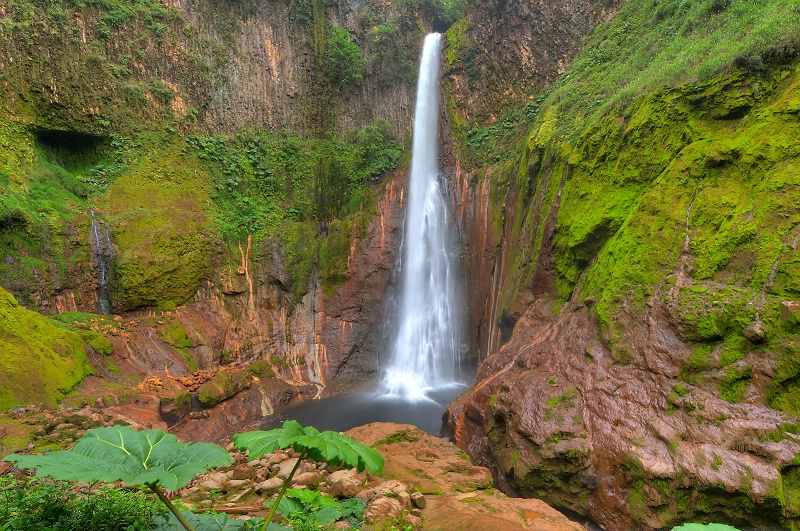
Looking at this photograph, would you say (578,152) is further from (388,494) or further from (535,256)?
(388,494)

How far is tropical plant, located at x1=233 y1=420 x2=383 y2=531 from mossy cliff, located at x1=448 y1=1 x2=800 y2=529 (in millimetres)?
4255

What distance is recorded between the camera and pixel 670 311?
5645 millimetres

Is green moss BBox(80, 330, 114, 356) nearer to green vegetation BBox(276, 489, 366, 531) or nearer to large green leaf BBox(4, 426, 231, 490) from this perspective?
green vegetation BBox(276, 489, 366, 531)

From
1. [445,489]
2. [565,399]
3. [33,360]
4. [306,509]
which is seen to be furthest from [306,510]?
[33,360]

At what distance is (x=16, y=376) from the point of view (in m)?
6.54

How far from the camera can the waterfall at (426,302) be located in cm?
1402

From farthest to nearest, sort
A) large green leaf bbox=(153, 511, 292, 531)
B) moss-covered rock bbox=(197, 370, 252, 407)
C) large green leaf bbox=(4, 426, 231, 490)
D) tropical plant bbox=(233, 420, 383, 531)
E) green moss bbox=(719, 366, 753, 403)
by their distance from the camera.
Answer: moss-covered rock bbox=(197, 370, 252, 407) < green moss bbox=(719, 366, 753, 403) < large green leaf bbox=(153, 511, 292, 531) < tropical plant bbox=(233, 420, 383, 531) < large green leaf bbox=(4, 426, 231, 490)

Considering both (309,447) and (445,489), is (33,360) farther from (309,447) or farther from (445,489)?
(309,447)

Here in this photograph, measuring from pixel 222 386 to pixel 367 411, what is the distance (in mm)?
3959

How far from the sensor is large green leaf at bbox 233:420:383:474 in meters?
1.84

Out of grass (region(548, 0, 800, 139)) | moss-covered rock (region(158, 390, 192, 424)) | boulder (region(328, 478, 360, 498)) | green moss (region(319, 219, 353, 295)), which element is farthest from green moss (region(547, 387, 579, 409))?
green moss (region(319, 219, 353, 295))

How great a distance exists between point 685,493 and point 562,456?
1.36 m

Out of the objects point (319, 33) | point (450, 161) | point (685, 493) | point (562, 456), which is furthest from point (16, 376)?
point (319, 33)

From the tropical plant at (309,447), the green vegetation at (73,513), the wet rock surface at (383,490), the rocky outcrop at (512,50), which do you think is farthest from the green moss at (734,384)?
the rocky outcrop at (512,50)
